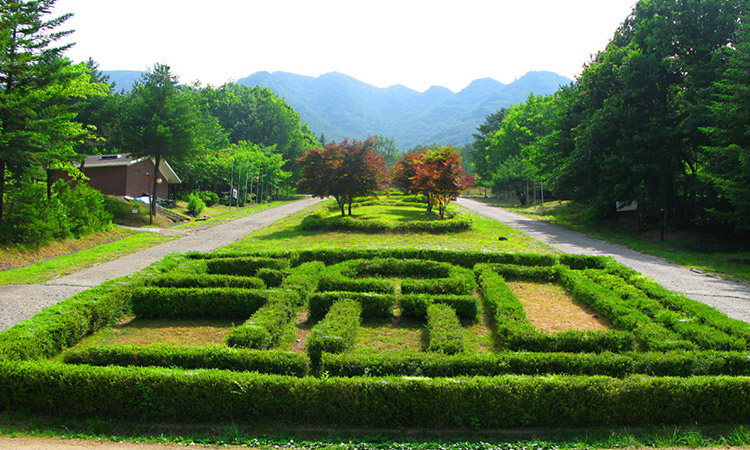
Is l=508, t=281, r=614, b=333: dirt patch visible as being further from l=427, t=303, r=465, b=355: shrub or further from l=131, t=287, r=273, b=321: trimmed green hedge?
l=131, t=287, r=273, b=321: trimmed green hedge

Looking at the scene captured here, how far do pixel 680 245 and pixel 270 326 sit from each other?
57.3 feet

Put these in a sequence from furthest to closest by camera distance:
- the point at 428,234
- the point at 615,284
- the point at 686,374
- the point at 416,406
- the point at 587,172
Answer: the point at 587,172
the point at 428,234
the point at 615,284
the point at 686,374
the point at 416,406

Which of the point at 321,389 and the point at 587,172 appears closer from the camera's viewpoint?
the point at 321,389

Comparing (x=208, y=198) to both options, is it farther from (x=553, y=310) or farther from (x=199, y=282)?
(x=553, y=310)

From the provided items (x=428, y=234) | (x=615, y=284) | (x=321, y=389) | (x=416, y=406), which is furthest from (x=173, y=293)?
(x=428, y=234)

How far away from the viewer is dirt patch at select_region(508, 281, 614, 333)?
8.12 metres

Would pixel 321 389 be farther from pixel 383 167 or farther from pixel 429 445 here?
pixel 383 167

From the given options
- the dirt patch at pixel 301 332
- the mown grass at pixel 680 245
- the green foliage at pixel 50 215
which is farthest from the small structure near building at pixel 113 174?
the mown grass at pixel 680 245

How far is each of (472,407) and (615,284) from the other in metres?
6.58

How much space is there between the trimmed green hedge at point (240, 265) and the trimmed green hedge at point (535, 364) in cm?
586


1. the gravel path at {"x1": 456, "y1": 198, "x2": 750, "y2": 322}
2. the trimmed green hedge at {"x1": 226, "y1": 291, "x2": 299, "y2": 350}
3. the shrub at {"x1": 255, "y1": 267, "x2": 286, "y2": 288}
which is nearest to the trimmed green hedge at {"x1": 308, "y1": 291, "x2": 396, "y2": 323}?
the trimmed green hedge at {"x1": 226, "y1": 291, "x2": 299, "y2": 350}

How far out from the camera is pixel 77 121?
104 ft

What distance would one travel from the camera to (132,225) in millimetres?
23062

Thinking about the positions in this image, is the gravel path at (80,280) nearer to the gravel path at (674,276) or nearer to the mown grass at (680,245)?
the gravel path at (674,276)
